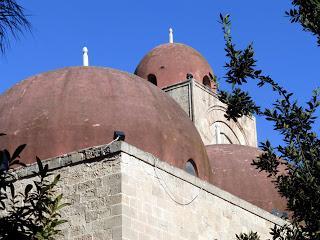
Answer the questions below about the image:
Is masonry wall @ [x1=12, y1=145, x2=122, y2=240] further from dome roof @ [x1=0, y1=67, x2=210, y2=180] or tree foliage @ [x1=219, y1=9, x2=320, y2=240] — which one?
tree foliage @ [x1=219, y1=9, x2=320, y2=240]

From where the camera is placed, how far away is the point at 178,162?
1094 cm

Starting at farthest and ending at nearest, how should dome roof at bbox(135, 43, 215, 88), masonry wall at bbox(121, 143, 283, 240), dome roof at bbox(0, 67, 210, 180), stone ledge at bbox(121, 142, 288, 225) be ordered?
dome roof at bbox(135, 43, 215, 88), dome roof at bbox(0, 67, 210, 180), stone ledge at bbox(121, 142, 288, 225), masonry wall at bbox(121, 143, 283, 240)

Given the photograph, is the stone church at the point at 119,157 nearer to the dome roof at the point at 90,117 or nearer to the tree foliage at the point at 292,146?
the dome roof at the point at 90,117

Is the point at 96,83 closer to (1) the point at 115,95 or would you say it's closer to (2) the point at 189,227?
(1) the point at 115,95

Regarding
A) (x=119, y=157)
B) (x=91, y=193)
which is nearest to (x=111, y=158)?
(x=119, y=157)

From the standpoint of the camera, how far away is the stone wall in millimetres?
9102

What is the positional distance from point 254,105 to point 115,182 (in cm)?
370

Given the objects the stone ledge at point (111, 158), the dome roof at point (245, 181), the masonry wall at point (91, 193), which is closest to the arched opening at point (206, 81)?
the dome roof at point (245, 181)

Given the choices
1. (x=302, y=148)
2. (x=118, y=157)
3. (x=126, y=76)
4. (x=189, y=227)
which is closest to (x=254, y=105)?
(x=302, y=148)

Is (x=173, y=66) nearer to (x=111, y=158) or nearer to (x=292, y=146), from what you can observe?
(x=111, y=158)

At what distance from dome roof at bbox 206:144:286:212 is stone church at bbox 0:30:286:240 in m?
2.33

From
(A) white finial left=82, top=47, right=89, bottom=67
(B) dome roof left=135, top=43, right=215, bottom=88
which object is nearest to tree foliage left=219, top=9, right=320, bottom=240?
(A) white finial left=82, top=47, right=89, bottom=67

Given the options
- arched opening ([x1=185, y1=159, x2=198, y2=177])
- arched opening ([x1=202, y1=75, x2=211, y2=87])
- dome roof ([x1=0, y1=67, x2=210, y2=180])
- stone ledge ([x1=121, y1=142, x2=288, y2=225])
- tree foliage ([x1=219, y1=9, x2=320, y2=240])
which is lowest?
tree foliage ([x1=219, y1=9, x2=320, y2=240])

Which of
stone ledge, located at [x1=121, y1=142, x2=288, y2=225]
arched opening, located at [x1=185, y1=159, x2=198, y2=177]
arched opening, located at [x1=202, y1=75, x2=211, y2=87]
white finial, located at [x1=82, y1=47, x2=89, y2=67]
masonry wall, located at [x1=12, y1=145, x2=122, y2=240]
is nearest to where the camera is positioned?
masonry wall, located at [x1=12, y1=145, x2=122, y2=240]
